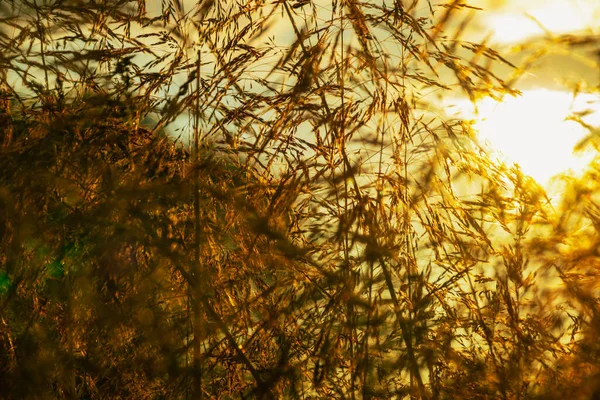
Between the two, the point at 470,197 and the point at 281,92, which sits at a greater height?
the point at 281,92

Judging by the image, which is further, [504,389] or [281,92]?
[281,92]

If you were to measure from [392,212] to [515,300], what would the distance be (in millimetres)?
502

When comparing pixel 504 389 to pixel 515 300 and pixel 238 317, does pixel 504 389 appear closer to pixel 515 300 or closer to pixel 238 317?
pixel 515 300

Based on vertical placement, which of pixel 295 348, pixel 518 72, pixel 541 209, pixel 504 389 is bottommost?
pixel 504 389

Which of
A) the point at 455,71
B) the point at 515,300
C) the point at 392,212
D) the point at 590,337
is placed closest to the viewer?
the point at 590,337

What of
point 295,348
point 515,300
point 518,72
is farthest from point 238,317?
point 518,72

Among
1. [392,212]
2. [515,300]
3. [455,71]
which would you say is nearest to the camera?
[455,71]

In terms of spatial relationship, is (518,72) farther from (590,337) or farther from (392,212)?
(590,337)

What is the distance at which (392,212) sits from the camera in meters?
1.83

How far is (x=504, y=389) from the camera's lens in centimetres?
165

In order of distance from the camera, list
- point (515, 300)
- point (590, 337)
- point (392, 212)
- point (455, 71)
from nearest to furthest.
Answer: point (590, 337), point (455, 71), point (392, 212), point (515, 300)

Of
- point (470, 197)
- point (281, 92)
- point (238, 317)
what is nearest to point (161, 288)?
point (238, 317)

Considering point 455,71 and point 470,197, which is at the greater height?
point 455,71

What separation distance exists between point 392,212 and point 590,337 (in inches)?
23.7
